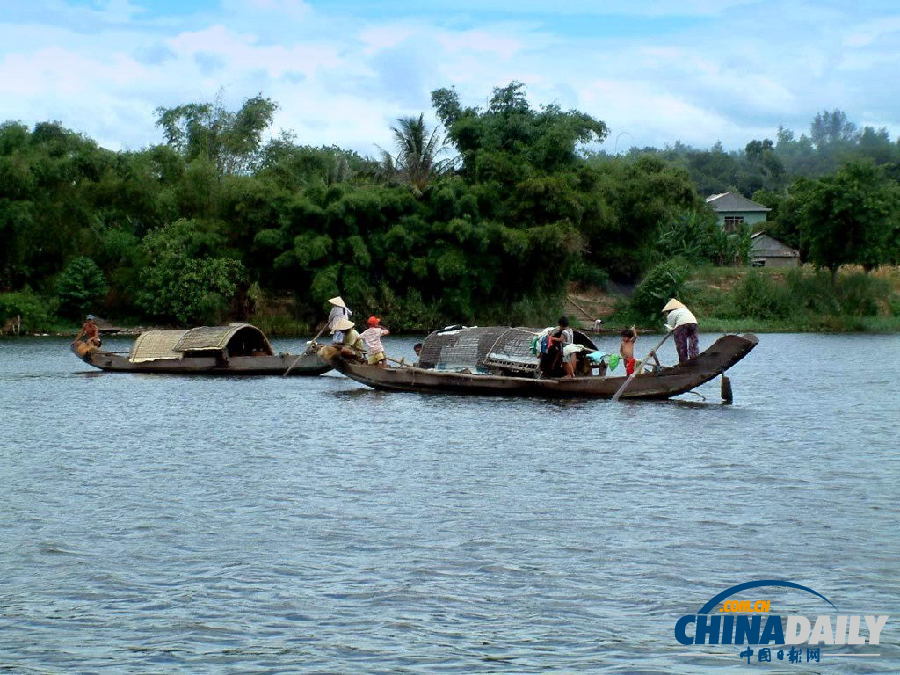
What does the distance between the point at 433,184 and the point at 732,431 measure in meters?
32.7

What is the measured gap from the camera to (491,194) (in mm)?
49656

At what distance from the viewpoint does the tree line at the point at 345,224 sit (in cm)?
4884

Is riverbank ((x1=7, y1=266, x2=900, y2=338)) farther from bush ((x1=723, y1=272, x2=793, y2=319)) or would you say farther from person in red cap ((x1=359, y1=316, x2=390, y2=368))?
person in red cap ((x1=359, y1=316, x2=390, y2=368))

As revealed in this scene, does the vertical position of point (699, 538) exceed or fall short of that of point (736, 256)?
it falls short

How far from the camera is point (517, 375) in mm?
23672

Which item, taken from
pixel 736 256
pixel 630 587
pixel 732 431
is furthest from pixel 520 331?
pixel 736 256

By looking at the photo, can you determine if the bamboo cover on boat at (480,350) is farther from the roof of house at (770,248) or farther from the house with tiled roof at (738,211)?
the house with tiled roof at (738,211)

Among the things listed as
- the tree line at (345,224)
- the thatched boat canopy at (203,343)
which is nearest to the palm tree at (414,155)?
the tree line at (345,224)

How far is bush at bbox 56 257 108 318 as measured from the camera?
5003 centimetres

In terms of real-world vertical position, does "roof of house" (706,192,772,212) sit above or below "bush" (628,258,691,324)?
above

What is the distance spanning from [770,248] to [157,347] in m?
46.1

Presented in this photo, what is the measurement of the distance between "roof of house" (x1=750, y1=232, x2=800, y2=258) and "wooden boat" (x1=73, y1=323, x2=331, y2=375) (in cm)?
4227

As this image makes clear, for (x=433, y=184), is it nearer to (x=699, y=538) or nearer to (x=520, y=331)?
(x=520, y=331)

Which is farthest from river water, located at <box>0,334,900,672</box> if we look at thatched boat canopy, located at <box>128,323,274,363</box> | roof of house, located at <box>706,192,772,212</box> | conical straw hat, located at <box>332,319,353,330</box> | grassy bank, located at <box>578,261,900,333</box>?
roof of house, located at <box>706,192,772,212</box>
